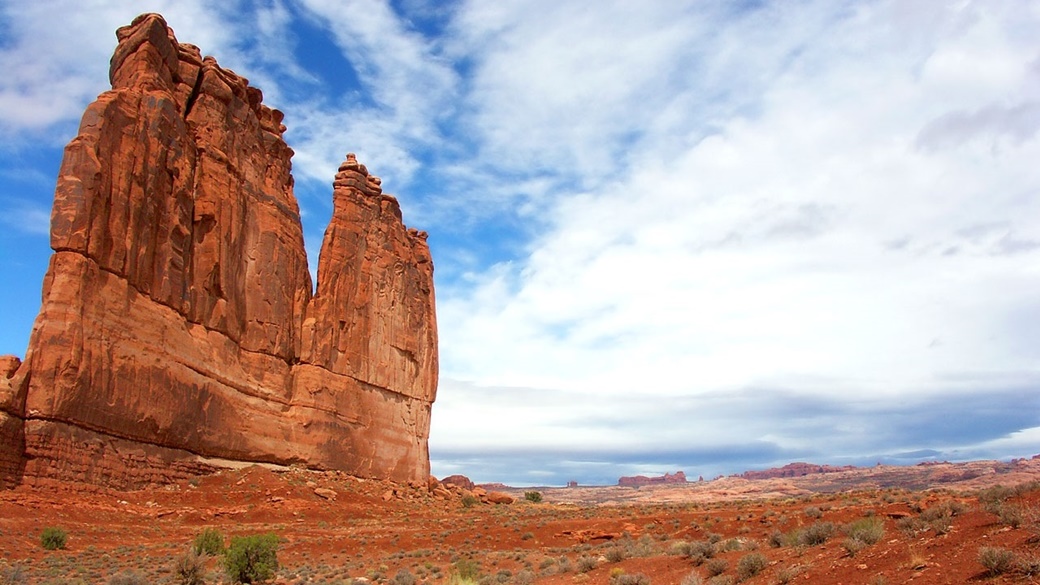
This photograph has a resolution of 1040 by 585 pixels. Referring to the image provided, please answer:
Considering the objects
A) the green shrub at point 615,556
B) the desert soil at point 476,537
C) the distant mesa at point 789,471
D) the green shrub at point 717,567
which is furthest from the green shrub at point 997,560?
the distant mesa at point 789,471

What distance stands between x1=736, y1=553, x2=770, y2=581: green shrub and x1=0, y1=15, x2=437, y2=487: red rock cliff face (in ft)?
81.7

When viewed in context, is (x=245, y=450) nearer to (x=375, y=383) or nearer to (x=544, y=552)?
(x=375, y=383)

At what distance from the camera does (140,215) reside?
30.6 meters

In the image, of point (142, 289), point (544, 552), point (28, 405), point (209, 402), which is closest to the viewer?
point (544, 552)

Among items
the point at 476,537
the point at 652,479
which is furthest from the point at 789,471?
the point at 476,537

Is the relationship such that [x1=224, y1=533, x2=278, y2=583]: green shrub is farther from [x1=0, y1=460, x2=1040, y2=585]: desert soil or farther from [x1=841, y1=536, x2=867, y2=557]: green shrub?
[x1=841, y1=536, x2=867, y2=557]: green shrub

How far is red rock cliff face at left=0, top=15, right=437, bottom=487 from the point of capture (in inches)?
1032

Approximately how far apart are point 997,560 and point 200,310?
1382 inches

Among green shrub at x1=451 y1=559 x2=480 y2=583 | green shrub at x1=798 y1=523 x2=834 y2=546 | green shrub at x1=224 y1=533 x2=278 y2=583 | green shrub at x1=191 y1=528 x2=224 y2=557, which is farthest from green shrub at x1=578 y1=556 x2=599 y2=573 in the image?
green shrub at x1=191 y1=528 x2=224 y2=557

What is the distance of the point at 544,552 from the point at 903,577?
568 inches

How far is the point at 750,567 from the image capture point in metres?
10.8

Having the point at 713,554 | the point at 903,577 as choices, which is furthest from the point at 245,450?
the point at 903,577

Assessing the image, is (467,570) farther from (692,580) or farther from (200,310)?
(200,310)

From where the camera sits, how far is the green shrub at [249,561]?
1634 cm
